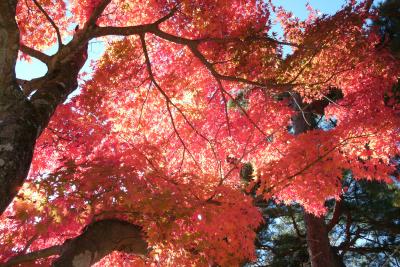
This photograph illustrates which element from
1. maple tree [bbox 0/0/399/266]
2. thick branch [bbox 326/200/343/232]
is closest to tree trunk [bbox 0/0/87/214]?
maple tree [bbox 0/0/399/266]

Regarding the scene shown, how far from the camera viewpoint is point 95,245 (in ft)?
15.0

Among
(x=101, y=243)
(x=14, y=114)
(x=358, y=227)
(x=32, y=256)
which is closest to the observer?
(x=14, y=114)

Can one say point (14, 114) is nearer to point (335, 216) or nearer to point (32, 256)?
point (32, 256)

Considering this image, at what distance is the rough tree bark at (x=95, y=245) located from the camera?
173 inches

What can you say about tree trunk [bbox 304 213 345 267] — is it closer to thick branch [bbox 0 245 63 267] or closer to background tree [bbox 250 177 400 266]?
background tree [bbox 250 177 400 266]

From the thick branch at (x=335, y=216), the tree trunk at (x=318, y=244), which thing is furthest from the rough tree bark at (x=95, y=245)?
the thick branch at (x=335, y=216)

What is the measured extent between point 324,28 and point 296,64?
0.88m

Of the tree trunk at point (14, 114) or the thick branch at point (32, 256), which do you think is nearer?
the tree trunk at point (14, 114)

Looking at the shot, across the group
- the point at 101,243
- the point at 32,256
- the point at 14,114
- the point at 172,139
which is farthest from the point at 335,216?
the point at 14,114

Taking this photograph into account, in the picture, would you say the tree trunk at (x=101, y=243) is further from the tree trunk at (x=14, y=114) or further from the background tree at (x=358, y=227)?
the background tree at (x=358, y=227)

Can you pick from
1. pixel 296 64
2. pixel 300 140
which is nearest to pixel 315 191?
pixel 300 140

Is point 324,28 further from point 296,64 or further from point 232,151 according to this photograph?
point 232,151

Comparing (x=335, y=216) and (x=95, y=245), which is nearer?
(x=95, y=245)

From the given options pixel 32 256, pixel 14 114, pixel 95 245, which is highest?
pixel 14 114
